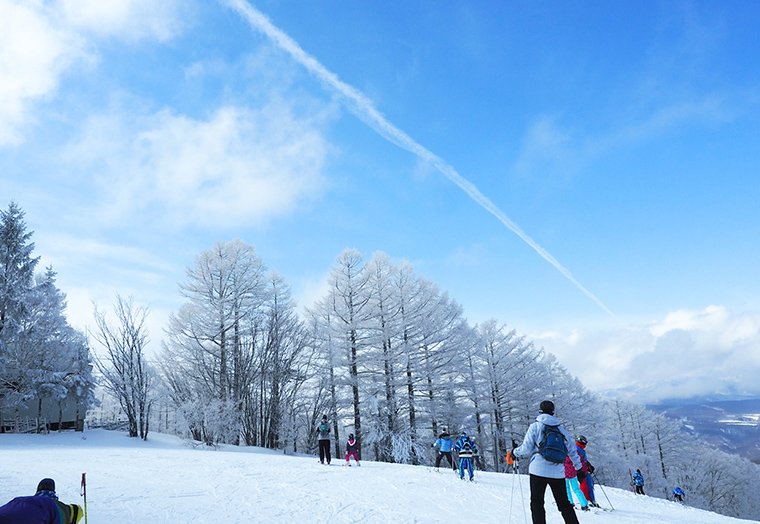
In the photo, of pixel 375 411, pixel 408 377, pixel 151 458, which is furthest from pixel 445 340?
pixel 151 458

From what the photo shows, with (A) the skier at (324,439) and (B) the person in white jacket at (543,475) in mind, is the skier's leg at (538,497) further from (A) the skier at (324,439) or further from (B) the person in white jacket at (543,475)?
(A) the skier at (324,439)

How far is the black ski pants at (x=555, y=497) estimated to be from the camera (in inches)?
209

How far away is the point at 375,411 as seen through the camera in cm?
2281

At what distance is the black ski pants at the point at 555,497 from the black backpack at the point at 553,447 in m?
0.28

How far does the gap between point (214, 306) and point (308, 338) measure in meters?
5.66

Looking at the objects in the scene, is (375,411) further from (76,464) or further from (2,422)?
(2,422)

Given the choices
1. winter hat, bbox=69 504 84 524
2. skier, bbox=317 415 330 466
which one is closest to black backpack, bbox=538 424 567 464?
winter hat, bbox=69 504 84 524

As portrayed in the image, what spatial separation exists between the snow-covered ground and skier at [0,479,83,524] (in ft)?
9.26

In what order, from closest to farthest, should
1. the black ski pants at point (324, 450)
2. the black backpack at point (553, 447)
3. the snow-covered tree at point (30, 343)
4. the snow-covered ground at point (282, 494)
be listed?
the black backpack at point (553, 447), the snow-covered ground at point (282, 494), the black ski pants at point (324, 450), the snow-covered tree at point (30, 343)

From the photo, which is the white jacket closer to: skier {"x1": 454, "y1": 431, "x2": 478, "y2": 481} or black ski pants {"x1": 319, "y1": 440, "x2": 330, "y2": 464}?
skier {"x1": 454, "y1": 431, "x2": 478, "y2": 481}

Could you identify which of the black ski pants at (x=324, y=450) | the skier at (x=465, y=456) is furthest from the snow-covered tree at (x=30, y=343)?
the skier at (x=465, y=456)

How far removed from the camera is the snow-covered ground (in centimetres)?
730

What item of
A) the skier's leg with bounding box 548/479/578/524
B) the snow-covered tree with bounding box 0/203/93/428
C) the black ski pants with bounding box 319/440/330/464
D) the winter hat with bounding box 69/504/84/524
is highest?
the snow-covered tree with bounding box 0/203/93/428

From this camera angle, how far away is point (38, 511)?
3.96 m
